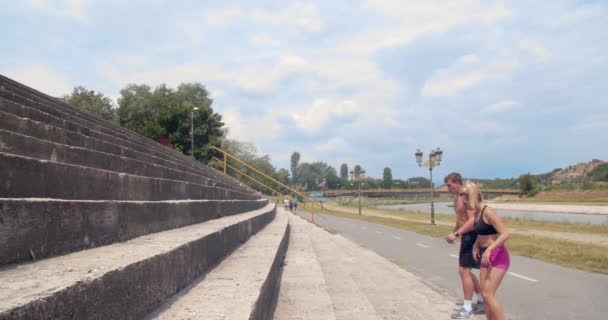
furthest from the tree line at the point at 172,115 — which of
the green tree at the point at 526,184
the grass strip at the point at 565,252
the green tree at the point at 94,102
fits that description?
the green tree at the point at 526,184

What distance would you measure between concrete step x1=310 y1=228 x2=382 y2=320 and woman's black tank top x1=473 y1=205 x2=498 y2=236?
1616 millimetres

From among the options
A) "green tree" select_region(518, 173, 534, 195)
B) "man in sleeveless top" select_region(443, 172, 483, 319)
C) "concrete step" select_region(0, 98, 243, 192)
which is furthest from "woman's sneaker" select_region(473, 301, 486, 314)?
"green tree" select_region(518, 173, 534, 195)

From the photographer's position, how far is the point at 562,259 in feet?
38.3

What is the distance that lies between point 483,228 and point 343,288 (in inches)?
109

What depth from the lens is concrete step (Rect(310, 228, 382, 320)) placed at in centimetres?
586

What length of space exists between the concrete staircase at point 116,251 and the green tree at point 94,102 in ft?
186

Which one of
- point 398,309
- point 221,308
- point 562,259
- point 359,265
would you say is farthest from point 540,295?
point 221,308

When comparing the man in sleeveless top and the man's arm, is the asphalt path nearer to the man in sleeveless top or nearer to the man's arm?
the man in sleeveless top

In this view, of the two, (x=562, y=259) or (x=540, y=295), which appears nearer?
(x=540, y=295)

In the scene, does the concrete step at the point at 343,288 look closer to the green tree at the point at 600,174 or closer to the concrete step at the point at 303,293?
the concrete step at the point at 303,293

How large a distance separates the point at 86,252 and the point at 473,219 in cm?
451

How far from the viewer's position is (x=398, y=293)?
7609mm

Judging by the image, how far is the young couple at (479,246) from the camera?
507 cm

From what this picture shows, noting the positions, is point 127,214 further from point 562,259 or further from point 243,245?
point 562,259
